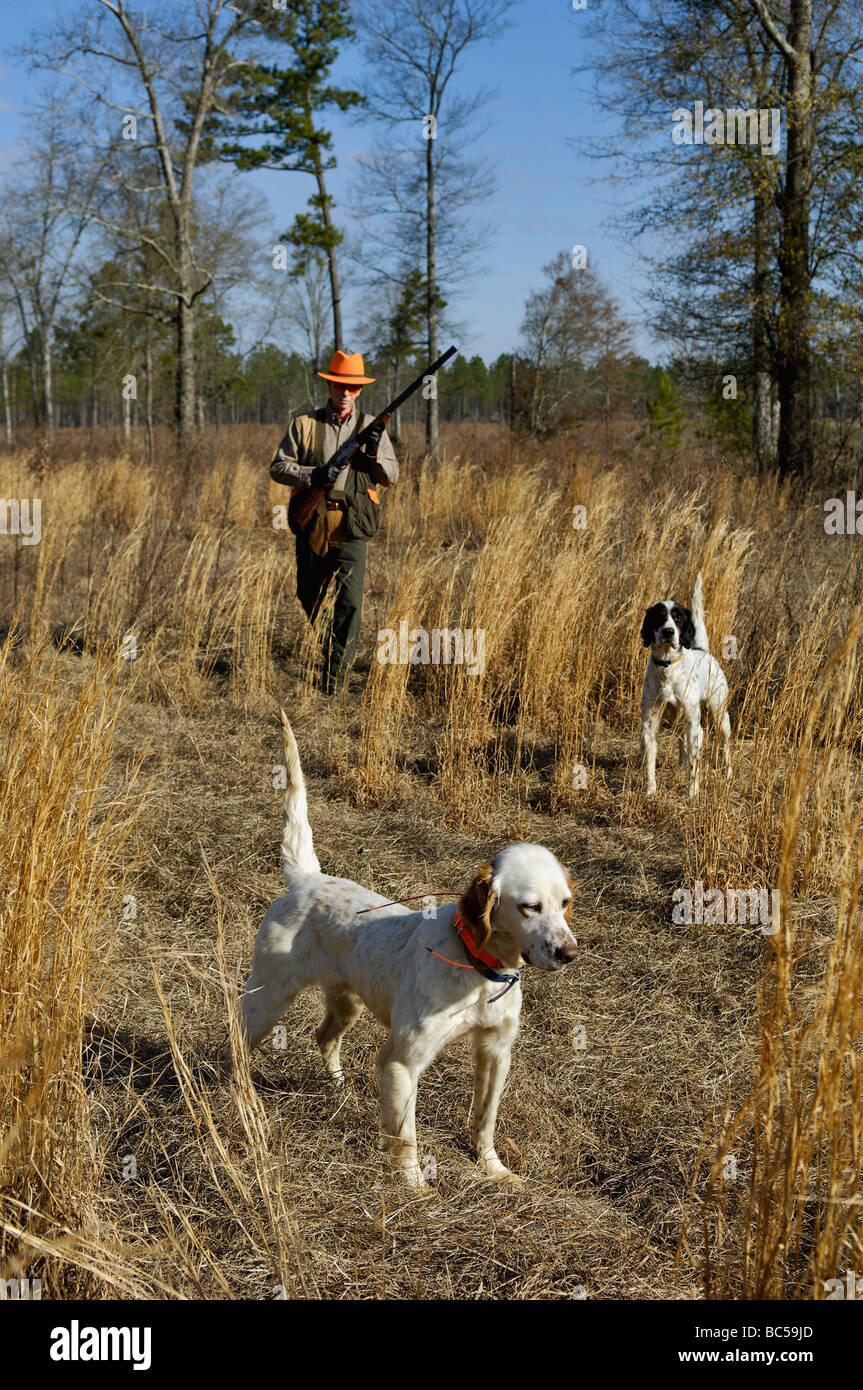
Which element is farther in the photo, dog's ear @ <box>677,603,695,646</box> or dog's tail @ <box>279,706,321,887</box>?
dog's ear @ <box>677,603,695,646</box>

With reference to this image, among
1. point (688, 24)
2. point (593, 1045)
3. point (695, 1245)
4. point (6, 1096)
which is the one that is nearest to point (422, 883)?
point (593, 1045)

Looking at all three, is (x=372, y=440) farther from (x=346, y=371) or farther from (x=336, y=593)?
(x=336, y=593)

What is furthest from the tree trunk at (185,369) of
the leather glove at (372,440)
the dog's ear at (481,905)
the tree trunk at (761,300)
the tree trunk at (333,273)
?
the dog's ear at (481,905)

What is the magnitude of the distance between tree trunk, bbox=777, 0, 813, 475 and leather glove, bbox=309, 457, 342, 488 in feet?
23.3

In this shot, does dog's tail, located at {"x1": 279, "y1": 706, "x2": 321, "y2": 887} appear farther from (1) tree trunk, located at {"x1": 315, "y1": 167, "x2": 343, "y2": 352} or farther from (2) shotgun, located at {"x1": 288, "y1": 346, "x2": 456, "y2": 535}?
(1) tree trunk, located at {"x1": 315, "y1": 167, "x2": 343, "y2": 352}

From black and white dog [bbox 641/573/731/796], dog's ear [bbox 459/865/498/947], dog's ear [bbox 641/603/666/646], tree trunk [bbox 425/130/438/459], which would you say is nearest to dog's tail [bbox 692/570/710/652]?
black and white dog [bbox 641/573/731/796]

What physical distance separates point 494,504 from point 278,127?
1301 cm

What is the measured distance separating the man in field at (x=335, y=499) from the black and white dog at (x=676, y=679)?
2.01 m

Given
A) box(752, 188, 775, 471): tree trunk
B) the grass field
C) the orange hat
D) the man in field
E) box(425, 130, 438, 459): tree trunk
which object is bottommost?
the grass field

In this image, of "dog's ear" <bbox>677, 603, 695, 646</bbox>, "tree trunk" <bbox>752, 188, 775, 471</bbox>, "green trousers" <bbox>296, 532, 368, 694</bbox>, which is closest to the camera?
"dog's ear" <bbox>677, 603, 695, 646</bbox>

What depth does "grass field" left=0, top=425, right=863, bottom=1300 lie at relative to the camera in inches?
65.9

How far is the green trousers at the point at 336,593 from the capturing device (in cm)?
596

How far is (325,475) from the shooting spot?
19.1 ft

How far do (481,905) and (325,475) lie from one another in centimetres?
426
